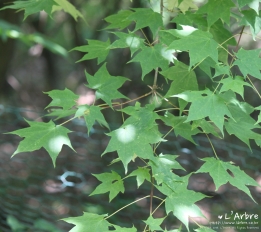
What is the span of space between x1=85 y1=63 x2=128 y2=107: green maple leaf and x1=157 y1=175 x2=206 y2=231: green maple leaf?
0.32 m

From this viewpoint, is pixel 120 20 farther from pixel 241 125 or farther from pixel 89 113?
pixel 241 125

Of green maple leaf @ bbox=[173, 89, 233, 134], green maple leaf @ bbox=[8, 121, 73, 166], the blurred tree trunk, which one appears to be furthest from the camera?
the blurred tree trunk

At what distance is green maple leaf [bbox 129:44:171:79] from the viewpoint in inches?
46.3

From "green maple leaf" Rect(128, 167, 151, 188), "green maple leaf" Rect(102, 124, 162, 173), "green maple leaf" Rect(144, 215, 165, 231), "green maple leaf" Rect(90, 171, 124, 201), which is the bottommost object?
"green maple leaf" Rect(90, 171, 124, 201)

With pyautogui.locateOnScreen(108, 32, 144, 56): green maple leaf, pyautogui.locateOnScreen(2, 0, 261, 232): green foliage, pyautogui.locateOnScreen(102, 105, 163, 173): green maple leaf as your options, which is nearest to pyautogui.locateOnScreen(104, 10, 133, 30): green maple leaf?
pyautogui.locateOnScreen(2, 0, 261, 232): green foliage

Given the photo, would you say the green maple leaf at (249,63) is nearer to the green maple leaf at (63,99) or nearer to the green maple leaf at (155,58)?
the green maple leaf at (155,58)

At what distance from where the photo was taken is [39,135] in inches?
44.2

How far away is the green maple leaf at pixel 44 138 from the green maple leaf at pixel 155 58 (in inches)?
11.4

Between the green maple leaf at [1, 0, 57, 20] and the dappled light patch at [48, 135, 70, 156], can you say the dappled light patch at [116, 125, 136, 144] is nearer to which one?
the dappled light patch at [48, 135, 70, 156]

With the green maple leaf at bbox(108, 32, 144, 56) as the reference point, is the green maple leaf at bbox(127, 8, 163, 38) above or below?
above

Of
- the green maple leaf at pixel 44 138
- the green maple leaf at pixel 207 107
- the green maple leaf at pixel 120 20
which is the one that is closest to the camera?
the green maple leaf at pixel 207 107

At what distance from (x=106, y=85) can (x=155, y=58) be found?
0.19 meters

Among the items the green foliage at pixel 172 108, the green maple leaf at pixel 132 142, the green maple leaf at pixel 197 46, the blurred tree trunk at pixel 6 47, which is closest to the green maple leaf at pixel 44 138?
the green foliage at pixel 172 108

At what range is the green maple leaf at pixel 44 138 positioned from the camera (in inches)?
43.1
